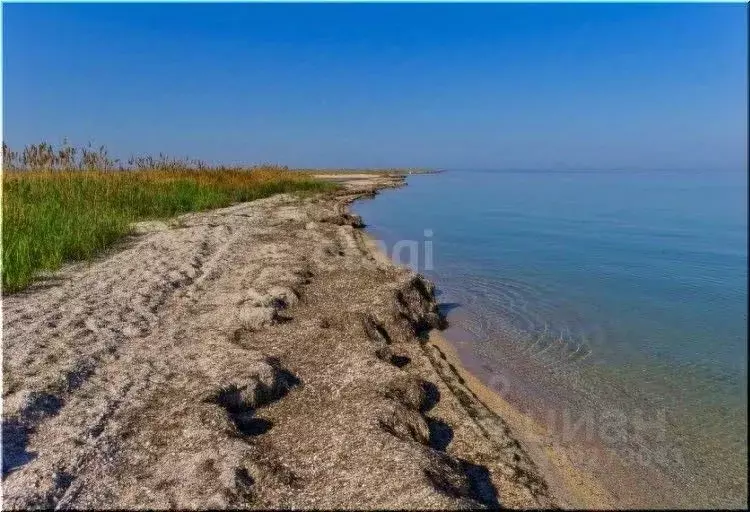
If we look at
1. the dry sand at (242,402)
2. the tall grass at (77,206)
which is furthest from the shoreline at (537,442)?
the tall grass at (77,206)

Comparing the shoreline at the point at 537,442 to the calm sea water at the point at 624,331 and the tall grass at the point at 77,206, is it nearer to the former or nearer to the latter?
the calm sea water at the point at 624,331

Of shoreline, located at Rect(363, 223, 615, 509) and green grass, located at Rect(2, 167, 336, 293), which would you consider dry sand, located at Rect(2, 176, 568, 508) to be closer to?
shoreline, located at Rect(363, 223, 615, 509)

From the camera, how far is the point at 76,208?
896 centimetres

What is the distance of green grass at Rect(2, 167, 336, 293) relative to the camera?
627cm

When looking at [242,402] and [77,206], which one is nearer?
[242,402]

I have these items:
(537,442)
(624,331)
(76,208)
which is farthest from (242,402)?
(76,208)

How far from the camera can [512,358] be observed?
5.22 meters

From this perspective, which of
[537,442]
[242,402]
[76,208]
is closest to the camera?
[242,402]

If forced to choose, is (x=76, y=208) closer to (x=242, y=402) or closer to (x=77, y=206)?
(x=77, y=206)

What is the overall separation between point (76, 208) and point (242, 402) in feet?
23.6

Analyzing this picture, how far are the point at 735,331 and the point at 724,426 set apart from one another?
8.30 ft

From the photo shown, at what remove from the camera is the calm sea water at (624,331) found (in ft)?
11.4

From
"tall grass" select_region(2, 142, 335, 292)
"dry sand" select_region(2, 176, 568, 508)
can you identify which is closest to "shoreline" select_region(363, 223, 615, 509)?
"dry sand" select_region(2, 176, 568, 508)

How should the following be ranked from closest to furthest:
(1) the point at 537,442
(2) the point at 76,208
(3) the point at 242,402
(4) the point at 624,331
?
(3) the point at 242,402 < (1) the point at 537,442 < (4) the point at 624,331 < (2) the point at 76,208
